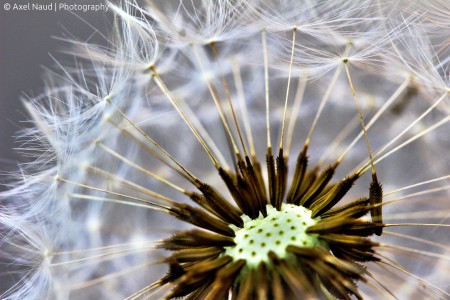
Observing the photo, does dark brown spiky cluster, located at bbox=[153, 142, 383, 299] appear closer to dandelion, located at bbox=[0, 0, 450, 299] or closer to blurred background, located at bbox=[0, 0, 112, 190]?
dandelion, located at bbox=[0, 0, 450, 299]

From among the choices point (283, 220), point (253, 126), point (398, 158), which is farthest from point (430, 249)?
point (253, 126)

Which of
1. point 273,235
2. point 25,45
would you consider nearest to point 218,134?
point 273,235

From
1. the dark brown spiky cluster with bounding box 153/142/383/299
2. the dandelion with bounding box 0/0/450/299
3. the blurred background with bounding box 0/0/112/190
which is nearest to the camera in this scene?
the dark brown spiky cluster with bounding box 153/142/383/299

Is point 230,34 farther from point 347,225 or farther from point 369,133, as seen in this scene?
point 347,225

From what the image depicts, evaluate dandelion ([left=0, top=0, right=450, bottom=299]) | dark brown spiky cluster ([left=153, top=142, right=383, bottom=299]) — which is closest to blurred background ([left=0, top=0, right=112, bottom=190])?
dandelion ([left=0, top=0, right=450, bottom=299])

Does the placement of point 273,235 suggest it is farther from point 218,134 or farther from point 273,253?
point 218,134
